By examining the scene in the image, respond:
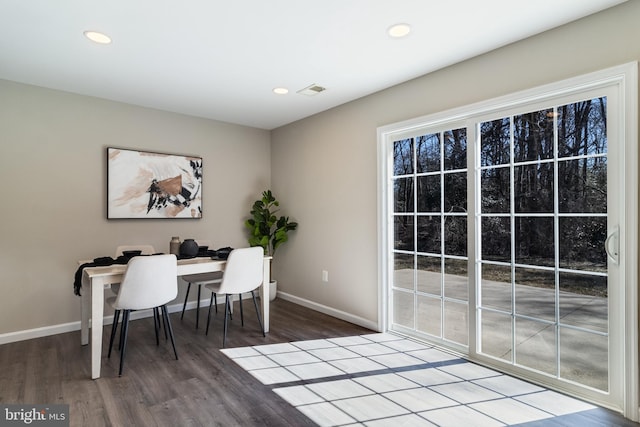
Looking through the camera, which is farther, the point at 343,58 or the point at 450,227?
the point at 450,227

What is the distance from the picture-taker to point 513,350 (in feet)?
8.77

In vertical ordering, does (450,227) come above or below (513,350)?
above

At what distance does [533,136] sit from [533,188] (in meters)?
0.38

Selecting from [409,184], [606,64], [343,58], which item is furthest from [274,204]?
[606,64]

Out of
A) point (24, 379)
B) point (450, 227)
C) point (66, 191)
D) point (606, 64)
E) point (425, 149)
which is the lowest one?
point (24, 379)

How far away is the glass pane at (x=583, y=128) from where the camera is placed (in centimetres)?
225

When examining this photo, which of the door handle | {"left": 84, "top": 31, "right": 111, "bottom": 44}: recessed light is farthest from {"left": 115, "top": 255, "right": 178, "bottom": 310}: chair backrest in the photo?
the door handle

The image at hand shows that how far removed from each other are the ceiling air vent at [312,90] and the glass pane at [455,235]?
1787mm

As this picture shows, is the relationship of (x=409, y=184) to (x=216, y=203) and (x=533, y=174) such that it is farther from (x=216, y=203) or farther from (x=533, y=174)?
(x=216, y=203)

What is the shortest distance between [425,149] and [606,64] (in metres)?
1.43

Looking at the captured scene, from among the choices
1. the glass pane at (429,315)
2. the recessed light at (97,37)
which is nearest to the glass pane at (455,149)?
the glass pane at (429,315)

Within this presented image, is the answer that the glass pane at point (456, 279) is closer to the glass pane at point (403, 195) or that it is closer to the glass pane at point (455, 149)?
the glass pane at point (403, 195)

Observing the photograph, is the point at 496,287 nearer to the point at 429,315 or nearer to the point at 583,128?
the point at 429,315

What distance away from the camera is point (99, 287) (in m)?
2.68
